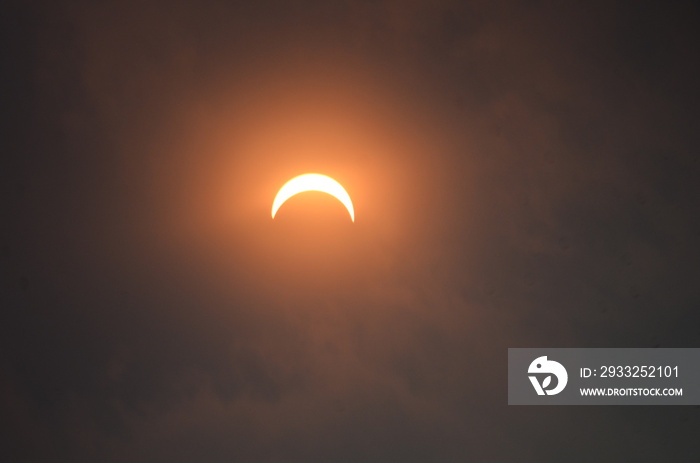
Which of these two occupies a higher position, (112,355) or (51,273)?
(51,273)

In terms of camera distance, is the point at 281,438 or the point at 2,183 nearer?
the point at 2,183

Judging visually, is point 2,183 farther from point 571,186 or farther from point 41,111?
point 571,186

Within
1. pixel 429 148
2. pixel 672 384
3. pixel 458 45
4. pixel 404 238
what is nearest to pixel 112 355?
pixel 404 238

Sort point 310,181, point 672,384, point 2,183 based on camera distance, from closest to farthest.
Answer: point 310,181, point 2,183, point 672,384

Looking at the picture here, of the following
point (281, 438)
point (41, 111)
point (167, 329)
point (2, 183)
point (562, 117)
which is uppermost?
point (562, 117)

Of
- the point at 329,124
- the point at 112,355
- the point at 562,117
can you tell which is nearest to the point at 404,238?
the point at 329,124

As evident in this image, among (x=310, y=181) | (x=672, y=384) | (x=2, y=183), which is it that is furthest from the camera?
(x=672, y=384)
